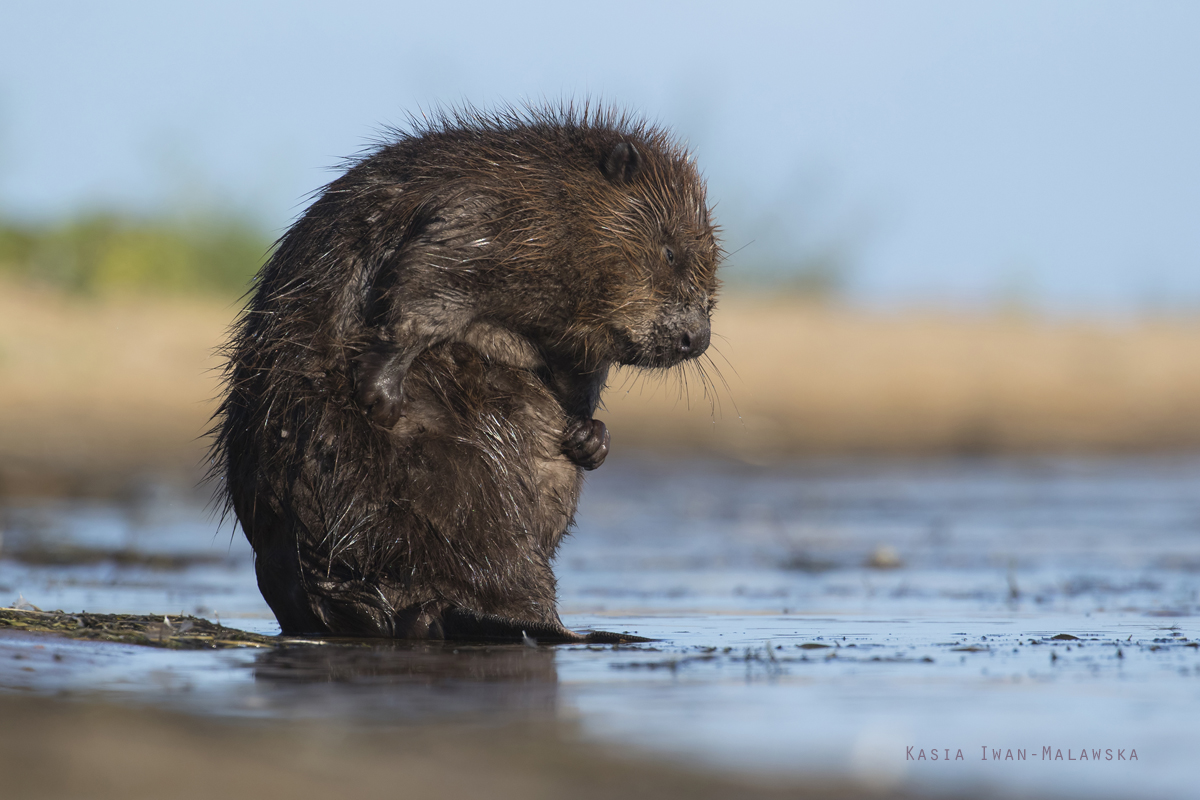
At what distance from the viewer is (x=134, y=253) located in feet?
71.1

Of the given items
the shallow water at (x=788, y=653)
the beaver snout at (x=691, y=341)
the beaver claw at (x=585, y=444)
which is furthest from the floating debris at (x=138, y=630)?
the beaver snout at (x=691, y=341)

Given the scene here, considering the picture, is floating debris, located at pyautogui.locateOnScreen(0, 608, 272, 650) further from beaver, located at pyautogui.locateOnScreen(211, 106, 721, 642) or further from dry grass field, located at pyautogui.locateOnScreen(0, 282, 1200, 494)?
dry grass field, located at pyautogui.locateOnScreen(0, 282, 1200, 494)

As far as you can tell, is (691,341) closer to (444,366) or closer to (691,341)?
(691,341)

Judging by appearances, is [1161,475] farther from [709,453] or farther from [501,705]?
[501,705]

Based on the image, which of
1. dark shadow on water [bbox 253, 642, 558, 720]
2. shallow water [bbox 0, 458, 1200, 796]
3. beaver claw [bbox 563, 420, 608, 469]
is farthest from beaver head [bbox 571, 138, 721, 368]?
dark shadow on water [bbox 253, 642, 558, 720]

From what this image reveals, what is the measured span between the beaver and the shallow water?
0.33m

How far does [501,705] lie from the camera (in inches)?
119

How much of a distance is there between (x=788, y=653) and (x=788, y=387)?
1563cm

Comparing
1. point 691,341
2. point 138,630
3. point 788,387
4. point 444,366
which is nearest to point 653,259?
point 691,341

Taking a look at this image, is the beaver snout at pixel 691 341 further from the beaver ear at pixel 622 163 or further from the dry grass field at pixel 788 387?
the dry grass field at pixel 788 387

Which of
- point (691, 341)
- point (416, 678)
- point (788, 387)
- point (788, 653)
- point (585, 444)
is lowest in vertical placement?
point (416, 678)

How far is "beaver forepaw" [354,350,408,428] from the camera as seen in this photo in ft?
13.5

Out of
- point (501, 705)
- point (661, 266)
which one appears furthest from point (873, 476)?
point (501, 705)

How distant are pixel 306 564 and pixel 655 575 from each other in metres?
3.16
